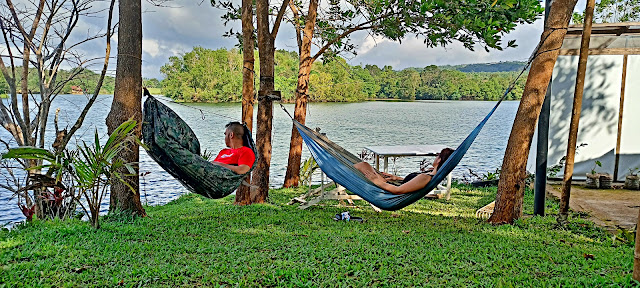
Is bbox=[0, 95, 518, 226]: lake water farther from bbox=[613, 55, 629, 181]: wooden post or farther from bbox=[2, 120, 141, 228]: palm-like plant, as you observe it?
bbox=[613, 55, 629, 181]: wooden post

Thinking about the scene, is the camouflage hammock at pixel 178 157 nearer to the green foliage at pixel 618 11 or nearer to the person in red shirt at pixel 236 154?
the person in red shirt at pixel 236 154

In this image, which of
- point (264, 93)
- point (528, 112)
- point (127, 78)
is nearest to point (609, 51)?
point (528, 112)

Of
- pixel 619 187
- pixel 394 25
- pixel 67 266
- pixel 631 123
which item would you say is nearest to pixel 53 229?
pixel 67 266

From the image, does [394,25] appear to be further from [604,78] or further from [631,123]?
[631,123]

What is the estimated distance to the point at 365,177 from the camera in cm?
355

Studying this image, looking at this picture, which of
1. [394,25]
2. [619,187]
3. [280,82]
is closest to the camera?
[619,187]

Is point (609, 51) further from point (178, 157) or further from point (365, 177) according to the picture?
point (178, 157)

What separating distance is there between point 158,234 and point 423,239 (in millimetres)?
1739

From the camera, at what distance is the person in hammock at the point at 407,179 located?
134 inches

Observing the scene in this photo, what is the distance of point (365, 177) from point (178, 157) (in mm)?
1304

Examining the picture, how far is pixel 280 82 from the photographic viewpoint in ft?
37.6

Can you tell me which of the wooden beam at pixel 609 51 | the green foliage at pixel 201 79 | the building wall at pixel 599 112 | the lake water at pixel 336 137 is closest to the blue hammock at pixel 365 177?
the lake water at pixel 336 137

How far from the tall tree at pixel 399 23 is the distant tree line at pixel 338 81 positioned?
6.67 meters

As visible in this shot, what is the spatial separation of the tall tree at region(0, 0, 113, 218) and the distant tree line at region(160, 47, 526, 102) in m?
9.34
